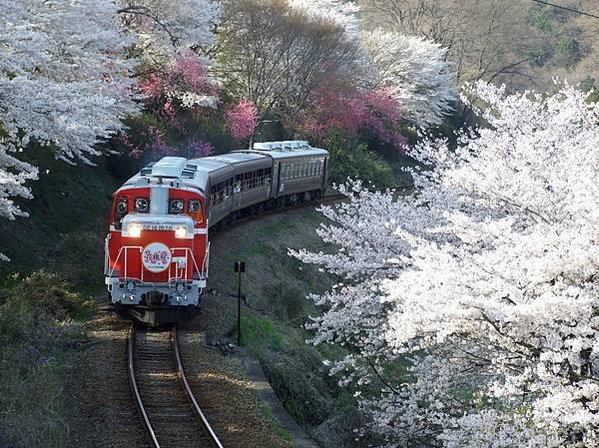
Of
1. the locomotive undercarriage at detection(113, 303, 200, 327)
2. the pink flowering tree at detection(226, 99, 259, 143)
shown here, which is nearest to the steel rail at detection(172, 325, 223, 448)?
the locomotive undercarriage at detection(113, 303, 200, 327)

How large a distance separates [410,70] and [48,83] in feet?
146

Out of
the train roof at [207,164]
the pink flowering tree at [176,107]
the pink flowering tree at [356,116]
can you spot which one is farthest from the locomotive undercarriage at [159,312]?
the pink flowering tree at [356,116]

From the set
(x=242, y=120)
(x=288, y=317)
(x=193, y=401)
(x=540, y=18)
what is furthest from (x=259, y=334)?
(x=540, y=18)

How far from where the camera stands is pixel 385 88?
58.9 m

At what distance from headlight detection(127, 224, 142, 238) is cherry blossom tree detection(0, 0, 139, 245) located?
6.26 feet

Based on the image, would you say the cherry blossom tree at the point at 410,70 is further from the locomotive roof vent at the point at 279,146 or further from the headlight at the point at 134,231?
the headlight at the point at 134,231

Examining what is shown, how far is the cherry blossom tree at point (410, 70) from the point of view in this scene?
60031 millimetres

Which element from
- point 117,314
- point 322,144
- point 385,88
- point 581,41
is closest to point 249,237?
point 117,314

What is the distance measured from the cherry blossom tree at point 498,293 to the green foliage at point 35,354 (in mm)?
4494

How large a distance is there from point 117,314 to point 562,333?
9875 mm

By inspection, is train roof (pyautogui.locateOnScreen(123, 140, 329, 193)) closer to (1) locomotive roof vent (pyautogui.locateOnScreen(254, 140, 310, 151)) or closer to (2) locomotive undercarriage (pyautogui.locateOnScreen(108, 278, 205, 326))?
(1) locomotive roof vent (pyautogui.locateOnScreen(254, 140, 310, 151))

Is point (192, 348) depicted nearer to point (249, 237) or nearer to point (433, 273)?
point (433, 273)

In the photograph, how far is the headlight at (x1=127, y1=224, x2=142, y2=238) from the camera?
1759 cm

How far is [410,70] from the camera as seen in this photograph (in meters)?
60.4
